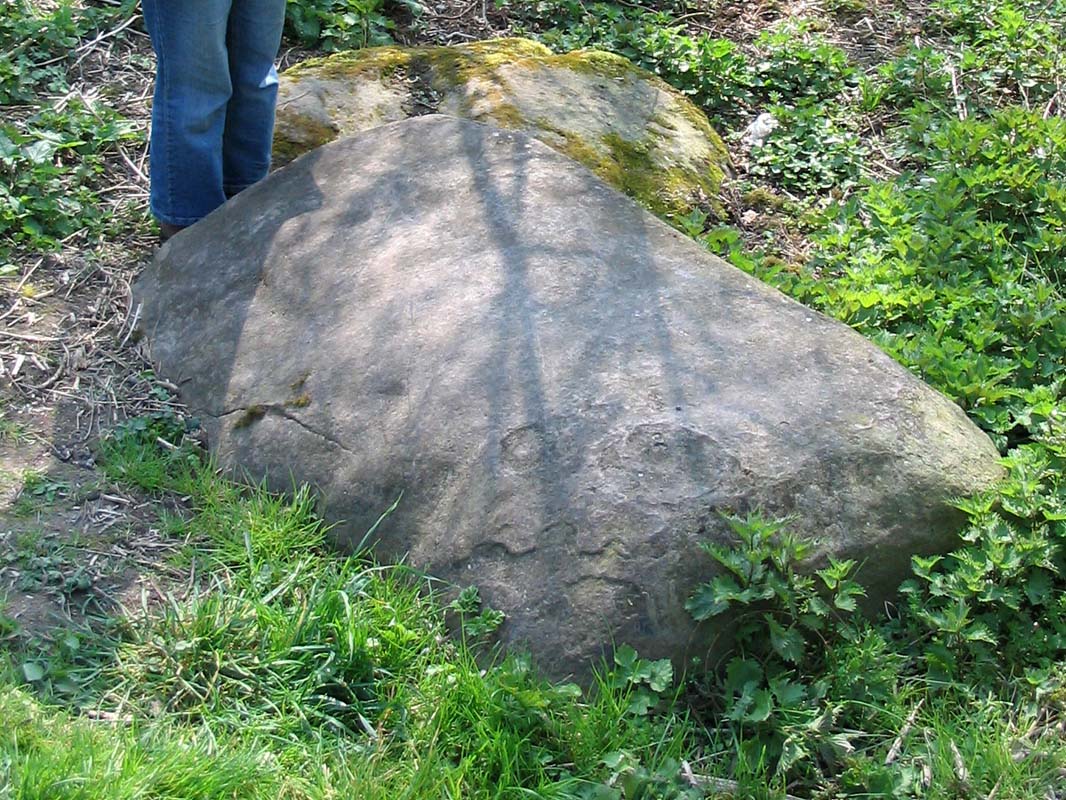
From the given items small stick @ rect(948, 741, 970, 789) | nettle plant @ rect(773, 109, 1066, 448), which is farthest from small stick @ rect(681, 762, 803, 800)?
nettle plant @ rect(773, 109, 1066, 448)

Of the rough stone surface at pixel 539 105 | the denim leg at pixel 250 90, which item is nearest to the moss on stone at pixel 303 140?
the rough stone surface at pixel 539 105

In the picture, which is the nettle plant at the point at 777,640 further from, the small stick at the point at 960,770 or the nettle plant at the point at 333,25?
the nettle plant at the point at 333,25

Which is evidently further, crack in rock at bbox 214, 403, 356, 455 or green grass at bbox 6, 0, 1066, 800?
crack in rock at bbox 214, 403, 356, 455

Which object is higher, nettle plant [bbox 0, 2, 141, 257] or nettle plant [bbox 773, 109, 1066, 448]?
nettle plant [bbox 773, 109, 1066, 448]

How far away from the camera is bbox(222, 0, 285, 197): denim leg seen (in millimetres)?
3881

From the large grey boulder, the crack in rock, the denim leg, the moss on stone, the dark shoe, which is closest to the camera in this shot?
the large grey boulder

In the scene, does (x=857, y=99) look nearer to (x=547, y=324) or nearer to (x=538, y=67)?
(x=538, y=67)

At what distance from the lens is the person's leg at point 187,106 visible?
3.60 metres

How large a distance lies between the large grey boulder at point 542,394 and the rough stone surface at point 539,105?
0.73 m

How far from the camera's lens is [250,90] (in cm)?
401

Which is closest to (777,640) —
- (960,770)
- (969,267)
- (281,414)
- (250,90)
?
(960,770)

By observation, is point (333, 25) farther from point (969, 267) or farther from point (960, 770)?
point (960, 770)

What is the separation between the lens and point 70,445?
3.37 metres

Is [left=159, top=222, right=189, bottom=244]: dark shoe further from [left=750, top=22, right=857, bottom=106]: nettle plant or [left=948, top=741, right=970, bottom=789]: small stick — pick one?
[left=948, top=741, right=970, bottom=789]: small stick
